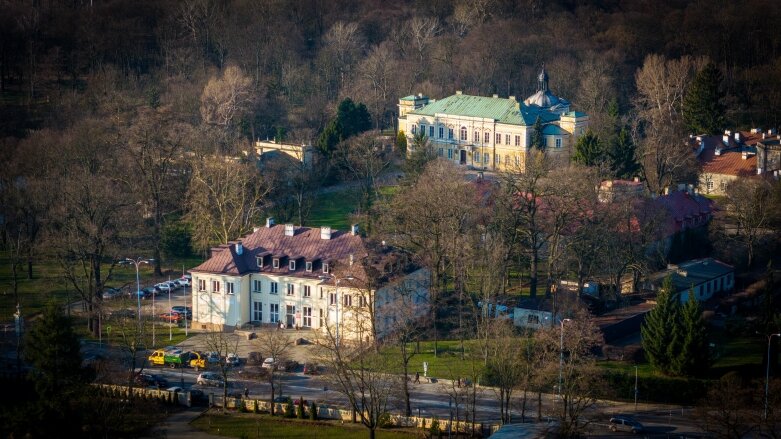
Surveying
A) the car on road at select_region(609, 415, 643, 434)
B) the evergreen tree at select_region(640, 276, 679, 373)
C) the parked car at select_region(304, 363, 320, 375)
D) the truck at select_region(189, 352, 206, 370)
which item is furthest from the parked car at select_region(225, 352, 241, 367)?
the evergreen tree at select_region(640, 276, 679, 373)

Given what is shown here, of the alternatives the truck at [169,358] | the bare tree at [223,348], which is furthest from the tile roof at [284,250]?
the truck at [169,358]

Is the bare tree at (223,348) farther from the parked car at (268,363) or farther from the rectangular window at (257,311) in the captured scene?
the rectangular window at (257,311)

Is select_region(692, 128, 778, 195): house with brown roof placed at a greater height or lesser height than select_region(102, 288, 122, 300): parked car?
greater

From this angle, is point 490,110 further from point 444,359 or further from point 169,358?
point 169,358

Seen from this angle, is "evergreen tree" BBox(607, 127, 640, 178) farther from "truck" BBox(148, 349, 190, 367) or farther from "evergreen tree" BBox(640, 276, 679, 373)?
"truck" BBox(148, 349, 190, 367)

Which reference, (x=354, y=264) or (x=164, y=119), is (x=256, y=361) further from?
Result: (x=164, y=119)

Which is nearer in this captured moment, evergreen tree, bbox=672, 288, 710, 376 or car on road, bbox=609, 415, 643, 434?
car on road, bbox=609, 415, 643, 434

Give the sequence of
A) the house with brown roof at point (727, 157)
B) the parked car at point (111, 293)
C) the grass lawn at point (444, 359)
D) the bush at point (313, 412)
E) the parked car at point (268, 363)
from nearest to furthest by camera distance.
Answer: the bush at point (313, 412), the parked car at point (268, 363), the grass lawn at point (444, 359), the parked car at point (111, 293), the house with brown roof at point (727, 157)
